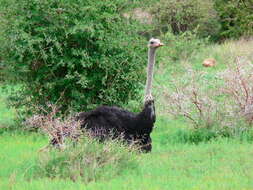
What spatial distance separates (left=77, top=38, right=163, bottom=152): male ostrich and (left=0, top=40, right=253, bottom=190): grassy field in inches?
13.9

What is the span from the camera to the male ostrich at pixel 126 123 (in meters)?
10.7

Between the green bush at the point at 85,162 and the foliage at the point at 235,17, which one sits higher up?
the green bush at the point at 85,162

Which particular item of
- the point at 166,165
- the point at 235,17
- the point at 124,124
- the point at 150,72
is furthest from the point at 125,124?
the point at 235,17

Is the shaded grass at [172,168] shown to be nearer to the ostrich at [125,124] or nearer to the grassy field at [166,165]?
the grassy field at [166,165]

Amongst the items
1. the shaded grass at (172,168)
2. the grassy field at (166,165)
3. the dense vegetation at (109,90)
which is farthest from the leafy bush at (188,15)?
the shaded grass at (172,168)

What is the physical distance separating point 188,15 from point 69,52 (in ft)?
77.8

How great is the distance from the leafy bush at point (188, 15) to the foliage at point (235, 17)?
56 centimetres

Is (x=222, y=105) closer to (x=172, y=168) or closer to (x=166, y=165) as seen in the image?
(x=166, y=165)

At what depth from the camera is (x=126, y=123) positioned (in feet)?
35.7

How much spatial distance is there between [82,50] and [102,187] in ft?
21.6

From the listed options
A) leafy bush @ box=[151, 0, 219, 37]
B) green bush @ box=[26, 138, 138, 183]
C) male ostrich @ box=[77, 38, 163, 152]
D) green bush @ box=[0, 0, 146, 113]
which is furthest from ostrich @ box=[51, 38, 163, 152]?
leafy bush @ box=[151, 0, 219, 37]

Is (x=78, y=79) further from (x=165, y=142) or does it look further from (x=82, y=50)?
(x=165, y=142)

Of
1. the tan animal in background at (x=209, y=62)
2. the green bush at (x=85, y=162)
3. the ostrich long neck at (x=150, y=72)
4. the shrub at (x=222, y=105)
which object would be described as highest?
the ostrich long neck at (x=150, y=72)

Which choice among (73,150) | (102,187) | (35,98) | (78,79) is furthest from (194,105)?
(102,187)
